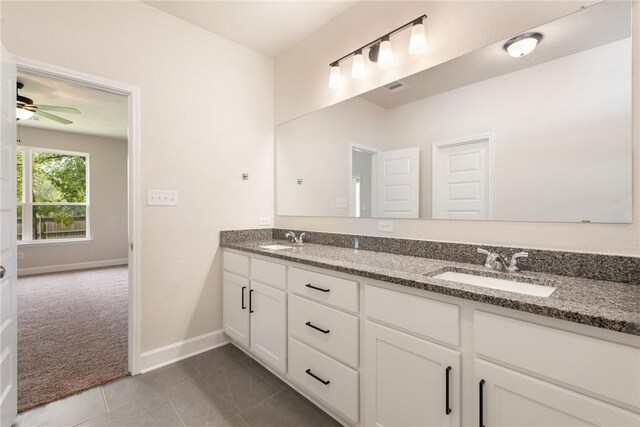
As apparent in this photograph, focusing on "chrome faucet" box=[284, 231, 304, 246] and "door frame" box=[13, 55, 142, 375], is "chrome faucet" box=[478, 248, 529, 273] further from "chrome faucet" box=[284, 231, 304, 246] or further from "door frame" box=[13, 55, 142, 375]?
"door frame" box=[13, 55, 142, 375]

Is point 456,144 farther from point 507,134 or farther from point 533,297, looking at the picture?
point 533,297

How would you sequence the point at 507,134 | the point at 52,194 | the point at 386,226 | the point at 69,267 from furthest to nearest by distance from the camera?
the point at 69,267, the point at 52,194, the point at 386,226, the point at 507,134

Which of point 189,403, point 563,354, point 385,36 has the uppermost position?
point 385,36

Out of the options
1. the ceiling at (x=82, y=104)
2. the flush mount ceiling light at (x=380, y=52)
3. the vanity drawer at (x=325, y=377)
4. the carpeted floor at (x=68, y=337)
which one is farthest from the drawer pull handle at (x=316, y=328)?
the ceiling at (x=82, y=104)

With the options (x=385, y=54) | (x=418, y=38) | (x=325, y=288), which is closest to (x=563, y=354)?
(x=325, y=288)

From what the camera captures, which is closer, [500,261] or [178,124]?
[500,261]

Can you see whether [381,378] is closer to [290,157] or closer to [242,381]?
[242,381]

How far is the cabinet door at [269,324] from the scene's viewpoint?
69.0 inches

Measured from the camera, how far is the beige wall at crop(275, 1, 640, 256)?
3.86 ft

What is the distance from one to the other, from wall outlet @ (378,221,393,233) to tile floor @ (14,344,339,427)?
3.74 feet

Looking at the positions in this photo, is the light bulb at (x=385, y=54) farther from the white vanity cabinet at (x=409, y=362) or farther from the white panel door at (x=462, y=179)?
the white vanity cabinet at (x=409, y=362)

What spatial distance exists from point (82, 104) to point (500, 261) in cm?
505

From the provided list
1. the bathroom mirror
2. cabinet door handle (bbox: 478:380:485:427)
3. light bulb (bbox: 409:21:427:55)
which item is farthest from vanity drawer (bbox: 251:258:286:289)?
light bulb (bbox: 409:21:427:55)

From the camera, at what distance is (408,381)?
1152mm
